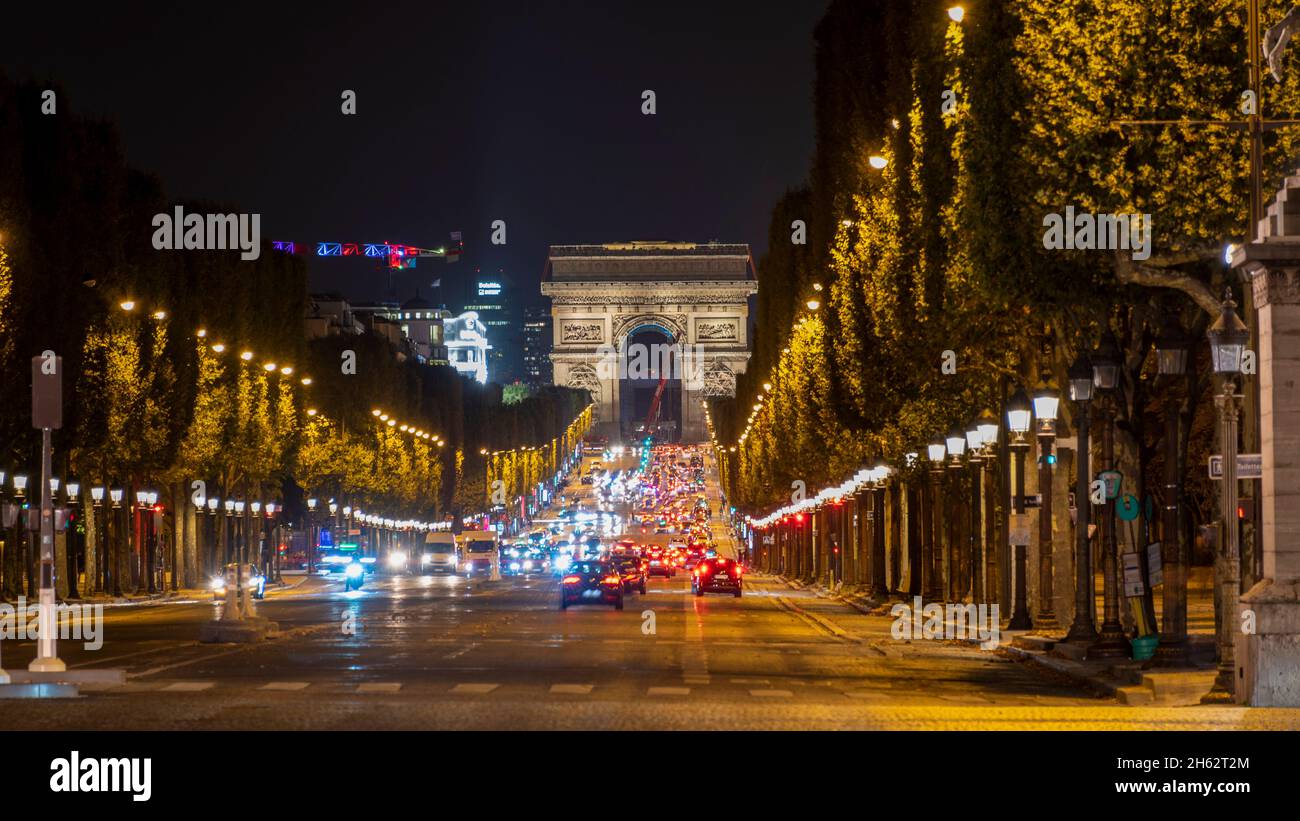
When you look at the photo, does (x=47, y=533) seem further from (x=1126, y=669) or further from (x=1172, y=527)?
(x=1172, y=527)

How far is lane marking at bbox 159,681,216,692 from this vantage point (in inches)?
1031

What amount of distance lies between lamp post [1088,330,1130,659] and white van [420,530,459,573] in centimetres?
8367

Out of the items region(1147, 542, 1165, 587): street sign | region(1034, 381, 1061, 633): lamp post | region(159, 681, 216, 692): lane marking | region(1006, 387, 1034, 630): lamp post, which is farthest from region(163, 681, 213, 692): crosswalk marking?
region(1006, 387, 1034, 630): lamp post

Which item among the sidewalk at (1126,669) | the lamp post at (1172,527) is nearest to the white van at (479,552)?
the sidewalk at (1126,669)

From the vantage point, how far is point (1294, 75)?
1124 inches

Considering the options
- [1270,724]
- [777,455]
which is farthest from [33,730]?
[777,455]

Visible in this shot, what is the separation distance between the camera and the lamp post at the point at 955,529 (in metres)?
53.7

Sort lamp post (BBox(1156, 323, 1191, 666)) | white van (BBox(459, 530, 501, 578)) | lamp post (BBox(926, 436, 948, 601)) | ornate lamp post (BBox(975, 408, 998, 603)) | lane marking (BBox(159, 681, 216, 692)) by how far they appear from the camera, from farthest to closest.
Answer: white van (BBox(459, 530, 501, 578)) → lamp post (BBox(926, 436, 948, 601)) → ornate lamp post (BBox(975, 408, 998, 603)) → lamp post (BBox(1156, 323, 1191, 666)) → lane marking (BBox(159, 681, 216, 692))

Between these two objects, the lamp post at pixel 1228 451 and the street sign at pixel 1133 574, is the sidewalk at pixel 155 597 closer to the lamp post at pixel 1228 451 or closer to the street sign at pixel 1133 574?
the street sign at pixel 1133 574

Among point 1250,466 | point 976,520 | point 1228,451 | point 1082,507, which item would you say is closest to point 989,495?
point 976,520

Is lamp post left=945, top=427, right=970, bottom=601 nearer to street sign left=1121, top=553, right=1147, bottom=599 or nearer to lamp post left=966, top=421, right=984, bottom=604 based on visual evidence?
lamp post left=966, top=421, right=984, bottom=604
